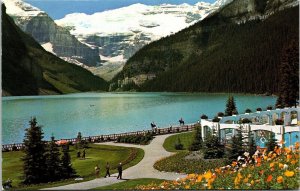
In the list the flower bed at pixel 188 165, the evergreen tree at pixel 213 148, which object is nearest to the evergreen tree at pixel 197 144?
the evergreen tree at pixel 213 148

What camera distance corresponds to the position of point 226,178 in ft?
39.4

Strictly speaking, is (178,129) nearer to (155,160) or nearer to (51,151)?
(155,160)

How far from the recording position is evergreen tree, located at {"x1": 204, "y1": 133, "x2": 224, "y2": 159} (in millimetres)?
31203

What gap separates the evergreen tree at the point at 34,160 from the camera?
28980 mm

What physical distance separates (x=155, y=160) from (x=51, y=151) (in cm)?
894

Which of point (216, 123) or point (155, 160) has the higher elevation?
point (216, 123)

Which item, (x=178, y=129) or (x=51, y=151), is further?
(x=178, y=129)

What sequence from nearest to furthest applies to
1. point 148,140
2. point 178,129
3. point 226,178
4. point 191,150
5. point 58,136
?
point 226,178, point 191,150, point 148,140, point 178,129, point 58,136

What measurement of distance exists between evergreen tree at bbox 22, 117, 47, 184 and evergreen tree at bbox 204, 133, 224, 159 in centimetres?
1073

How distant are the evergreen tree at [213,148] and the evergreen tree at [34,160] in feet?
35.2

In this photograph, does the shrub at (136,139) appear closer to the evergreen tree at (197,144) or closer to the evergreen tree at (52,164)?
the evergreen tree at (197,144)

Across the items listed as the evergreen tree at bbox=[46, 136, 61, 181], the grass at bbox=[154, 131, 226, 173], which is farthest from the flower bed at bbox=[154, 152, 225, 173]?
the evergreen tree at bbox=[46, 136, 61, 181]

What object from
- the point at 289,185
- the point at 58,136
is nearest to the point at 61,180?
the point at 289,185

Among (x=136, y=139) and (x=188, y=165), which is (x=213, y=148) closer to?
(x=188, y=165)
